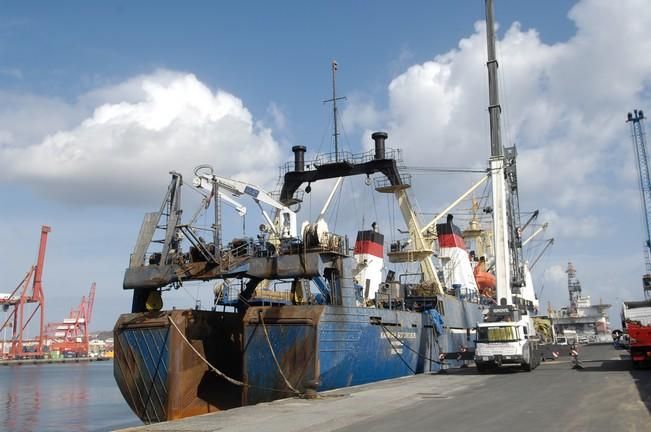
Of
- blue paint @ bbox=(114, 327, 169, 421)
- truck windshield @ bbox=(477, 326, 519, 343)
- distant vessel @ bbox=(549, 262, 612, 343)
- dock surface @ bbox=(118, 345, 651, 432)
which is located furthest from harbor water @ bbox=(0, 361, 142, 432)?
distant vessel @ bbox=(549, 262, 612, 343)

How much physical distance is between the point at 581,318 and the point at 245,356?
109409mm

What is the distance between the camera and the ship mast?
31891mm

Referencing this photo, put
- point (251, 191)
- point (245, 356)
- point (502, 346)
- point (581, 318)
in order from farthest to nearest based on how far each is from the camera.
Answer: point (581, 318), point (251, 191), point (502, 346), point (245, 356)

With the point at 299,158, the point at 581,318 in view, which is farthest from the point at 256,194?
the point at 581,318

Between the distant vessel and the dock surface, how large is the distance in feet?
284

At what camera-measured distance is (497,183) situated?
34.4 meters

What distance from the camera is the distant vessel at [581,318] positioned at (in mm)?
111250

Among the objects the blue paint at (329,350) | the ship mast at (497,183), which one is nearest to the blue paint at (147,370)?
the blue paint at (329,350)

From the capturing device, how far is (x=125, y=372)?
2255 cm

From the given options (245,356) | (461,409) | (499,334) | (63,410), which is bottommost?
(63,410)

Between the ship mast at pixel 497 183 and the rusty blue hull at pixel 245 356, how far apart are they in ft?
31.1

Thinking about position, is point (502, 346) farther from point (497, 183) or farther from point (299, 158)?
point (299, 158)

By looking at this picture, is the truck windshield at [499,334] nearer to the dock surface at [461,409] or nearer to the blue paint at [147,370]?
the dock surface at [461,409]

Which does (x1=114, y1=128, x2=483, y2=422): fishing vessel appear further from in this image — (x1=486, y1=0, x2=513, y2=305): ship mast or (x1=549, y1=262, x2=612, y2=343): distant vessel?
(x1=549, y1=262, x2=612, y2=343): distant vessel
